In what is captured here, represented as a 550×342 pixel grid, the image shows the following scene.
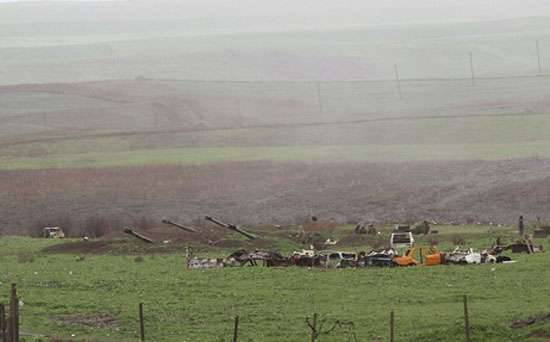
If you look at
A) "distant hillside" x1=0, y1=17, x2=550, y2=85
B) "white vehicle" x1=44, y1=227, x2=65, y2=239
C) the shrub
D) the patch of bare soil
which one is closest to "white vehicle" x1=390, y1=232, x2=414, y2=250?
the shrub

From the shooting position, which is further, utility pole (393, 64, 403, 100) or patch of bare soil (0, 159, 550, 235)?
utility pole (393, 64, 403, 100)

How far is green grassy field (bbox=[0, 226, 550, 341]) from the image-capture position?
90.9ft

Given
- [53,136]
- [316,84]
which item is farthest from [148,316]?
[316,84]

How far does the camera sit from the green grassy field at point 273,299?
2770 centimetres

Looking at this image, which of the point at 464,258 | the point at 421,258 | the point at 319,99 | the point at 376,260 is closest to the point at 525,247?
the point at 421,258

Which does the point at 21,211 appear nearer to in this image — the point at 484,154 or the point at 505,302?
the point at 484,154

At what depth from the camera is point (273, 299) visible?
32.7 m

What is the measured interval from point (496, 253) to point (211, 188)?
3048 cm

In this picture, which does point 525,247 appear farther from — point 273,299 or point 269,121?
point 269,121

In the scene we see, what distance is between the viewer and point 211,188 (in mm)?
68250

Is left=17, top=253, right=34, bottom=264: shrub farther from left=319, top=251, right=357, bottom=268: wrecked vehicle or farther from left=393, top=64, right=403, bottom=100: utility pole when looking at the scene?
left=393, top=64, right=403, bottom=100: utility pole

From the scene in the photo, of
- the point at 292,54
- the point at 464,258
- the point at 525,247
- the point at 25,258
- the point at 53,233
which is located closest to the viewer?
the point at 464,258

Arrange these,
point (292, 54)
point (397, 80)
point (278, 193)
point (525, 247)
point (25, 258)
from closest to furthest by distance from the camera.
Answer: point (525, 247) < point (25, 258) < point (278, 193) < point (397, 80) < point (292, 54)

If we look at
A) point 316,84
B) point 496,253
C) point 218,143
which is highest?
point 316,84
